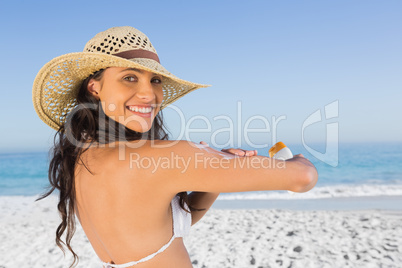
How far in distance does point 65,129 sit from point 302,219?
5.42m

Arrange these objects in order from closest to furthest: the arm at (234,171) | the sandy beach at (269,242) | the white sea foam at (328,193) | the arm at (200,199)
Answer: the arm at (234,171)
the arm at (200,199)
the sandy beach at (269,242)
the white sea foam at (328,193)

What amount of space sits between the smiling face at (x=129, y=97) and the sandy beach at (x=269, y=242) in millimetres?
3289

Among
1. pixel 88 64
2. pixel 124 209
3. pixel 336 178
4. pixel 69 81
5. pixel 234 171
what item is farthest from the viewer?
pixel 336 178

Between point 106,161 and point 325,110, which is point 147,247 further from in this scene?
point 325,110

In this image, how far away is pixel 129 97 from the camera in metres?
1.43

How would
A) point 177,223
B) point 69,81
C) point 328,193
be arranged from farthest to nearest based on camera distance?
point 328,193 → point 69,81 → point 177,223

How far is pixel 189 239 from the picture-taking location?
5.28m

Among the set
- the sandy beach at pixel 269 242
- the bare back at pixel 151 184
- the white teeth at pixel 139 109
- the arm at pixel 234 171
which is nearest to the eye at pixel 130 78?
the white teeth at pixel 139 109

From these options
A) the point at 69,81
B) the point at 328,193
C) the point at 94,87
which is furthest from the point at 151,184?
the point at 328,193

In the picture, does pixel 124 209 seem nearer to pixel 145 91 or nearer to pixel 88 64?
pixel 145 91

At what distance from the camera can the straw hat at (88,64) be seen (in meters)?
1.46

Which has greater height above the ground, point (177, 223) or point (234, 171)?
point (234, 171)

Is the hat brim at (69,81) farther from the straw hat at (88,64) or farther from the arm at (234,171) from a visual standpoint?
the arm at (234,171)

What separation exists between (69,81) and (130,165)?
2.60 feet
